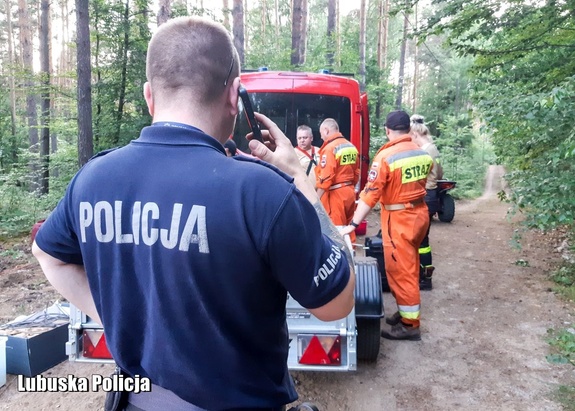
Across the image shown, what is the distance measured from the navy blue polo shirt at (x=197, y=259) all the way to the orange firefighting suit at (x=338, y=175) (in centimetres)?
516

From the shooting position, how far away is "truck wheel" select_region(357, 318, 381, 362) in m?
3.81

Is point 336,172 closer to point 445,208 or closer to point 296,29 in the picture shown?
point 445,208

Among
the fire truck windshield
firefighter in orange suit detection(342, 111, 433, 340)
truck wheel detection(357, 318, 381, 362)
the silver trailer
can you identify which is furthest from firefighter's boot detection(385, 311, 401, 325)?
the fire truck windshield

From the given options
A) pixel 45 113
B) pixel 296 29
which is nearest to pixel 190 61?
pixel 296 29

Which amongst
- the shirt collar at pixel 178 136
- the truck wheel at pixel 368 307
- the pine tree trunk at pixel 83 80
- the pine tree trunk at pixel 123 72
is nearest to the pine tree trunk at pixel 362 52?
the pine tree trunk at pixel 123 72

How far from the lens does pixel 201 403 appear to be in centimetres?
120

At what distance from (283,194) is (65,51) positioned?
4096cm

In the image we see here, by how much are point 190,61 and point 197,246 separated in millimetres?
490

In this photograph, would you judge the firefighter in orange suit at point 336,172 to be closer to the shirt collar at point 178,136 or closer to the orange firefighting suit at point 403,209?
the orange firefighting suit at point 403,209

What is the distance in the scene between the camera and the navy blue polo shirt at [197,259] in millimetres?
1111

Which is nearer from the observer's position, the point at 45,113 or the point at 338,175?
the point at 338,175

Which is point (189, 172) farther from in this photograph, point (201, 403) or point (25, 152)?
point (25, 152)

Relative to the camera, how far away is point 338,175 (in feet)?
21.3

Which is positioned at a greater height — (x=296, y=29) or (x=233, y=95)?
(x=296, y=29)
